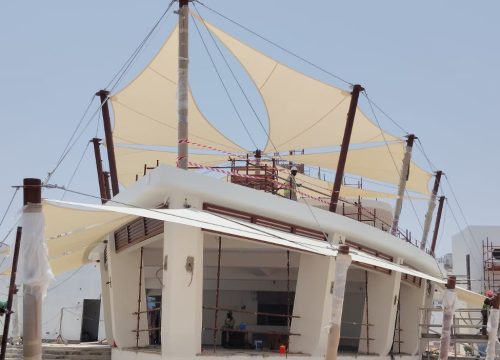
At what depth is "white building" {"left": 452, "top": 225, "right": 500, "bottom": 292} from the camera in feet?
133

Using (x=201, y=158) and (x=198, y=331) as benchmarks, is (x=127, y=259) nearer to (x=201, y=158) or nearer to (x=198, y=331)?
(x=198, y=331)

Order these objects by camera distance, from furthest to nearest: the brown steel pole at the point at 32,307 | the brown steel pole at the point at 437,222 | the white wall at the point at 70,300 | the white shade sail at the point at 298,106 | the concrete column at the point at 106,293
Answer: the white wall at the point at 70,300 → the brown steel pole at the point at 437,222 → the white shade sail at the point at 298,106 → the concrete column at the point at 106,293 → the brown steel pole at the point at 32,307

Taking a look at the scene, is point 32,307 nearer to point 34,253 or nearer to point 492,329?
point 34,253

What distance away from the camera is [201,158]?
30.8 meters

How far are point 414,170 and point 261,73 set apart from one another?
32.3 ft

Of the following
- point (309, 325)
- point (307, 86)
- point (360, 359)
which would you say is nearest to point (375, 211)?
point (307, 86)

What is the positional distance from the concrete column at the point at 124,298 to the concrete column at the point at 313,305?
3835mm

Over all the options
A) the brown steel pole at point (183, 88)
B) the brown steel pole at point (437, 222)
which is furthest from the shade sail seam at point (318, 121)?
the brown steel pole at point (183, 88)

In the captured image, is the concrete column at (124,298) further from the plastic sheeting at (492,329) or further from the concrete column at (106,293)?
the plastic sheeting at (492,329)

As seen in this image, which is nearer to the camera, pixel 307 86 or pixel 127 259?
pixel 127 259

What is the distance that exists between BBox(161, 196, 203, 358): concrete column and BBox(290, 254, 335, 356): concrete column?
10.9ft

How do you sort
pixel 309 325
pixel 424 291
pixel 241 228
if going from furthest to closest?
pixel 424 291
pixel 309 325
pixel 241 228

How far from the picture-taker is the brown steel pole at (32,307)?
9320mm

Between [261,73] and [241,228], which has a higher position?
[261,73]
